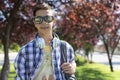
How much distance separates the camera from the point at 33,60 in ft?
10.4

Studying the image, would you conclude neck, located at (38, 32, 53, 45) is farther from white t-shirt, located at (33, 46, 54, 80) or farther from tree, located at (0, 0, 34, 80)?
tree, located at (0, 0, 34, 80)

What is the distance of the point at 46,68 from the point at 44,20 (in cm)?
41

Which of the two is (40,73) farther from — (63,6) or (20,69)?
(63,6)

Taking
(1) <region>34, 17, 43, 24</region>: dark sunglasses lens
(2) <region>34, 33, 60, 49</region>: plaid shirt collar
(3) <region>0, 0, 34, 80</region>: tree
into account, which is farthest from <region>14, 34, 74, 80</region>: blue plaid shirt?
(3) <region>0, 0, 34, 80</region>: tree

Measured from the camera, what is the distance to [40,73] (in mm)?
3186

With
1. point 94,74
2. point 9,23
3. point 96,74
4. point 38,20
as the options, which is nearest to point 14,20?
point 9,23

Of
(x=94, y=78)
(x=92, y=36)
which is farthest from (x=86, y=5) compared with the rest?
(x=92, y=36)

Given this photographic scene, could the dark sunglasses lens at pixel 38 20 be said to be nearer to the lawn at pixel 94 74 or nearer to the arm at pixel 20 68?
the arm at pixel 20 68

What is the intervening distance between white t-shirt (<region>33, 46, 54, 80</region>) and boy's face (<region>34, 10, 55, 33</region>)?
0.17 metres

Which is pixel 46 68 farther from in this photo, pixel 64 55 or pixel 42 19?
pixel 42 19

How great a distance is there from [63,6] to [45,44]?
7327mm

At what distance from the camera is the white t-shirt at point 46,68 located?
10.4ft

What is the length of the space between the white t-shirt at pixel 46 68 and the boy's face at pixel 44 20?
6.7 inches

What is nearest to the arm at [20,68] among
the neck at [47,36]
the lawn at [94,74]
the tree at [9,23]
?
the neck at [47,36]
